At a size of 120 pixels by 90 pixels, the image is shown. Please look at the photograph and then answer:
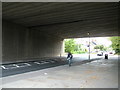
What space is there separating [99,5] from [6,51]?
16.0 meters

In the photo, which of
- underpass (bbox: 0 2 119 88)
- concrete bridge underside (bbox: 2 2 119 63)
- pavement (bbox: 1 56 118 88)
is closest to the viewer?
pavement (bbox: 1 56 118 88)

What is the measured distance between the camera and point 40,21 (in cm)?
2472

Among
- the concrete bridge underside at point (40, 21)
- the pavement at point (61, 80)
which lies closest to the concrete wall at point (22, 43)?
the concrete bridge underside at point (40, 21)

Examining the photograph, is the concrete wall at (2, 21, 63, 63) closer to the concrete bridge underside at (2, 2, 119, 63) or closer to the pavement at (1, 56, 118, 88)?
the concrete bridge underside at (2, 2, 119, 63)

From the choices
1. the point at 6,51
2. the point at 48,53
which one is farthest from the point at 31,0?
the point at 48,53

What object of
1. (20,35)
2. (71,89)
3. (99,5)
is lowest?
(71,89)

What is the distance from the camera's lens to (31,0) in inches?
555

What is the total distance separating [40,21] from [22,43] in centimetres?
622

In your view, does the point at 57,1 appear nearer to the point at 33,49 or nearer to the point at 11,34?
the point at 11,34

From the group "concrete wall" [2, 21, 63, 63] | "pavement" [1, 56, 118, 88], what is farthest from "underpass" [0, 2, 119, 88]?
"pavement" [1, 56, 118, 88]

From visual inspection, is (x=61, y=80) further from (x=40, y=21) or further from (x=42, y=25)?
(x=42, y=25)

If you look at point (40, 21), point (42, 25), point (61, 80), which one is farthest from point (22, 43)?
point (61, 80)

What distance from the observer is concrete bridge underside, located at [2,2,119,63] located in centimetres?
1641

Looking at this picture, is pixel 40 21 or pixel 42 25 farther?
pixel 42 25
